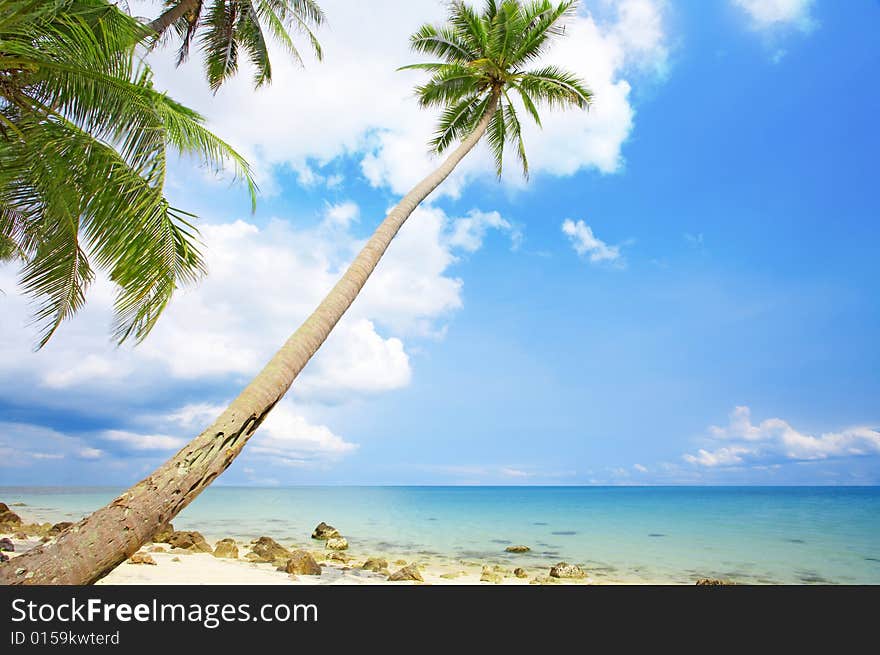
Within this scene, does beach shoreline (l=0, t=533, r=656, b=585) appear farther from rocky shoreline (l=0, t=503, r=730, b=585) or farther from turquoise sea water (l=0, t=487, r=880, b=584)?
turquoise sea water (l=0, t=487, r=880, b=584)

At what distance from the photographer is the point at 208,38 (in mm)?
15953

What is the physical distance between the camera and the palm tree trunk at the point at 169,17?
12844 mm

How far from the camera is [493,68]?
516 inches

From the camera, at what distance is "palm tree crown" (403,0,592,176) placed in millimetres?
12930

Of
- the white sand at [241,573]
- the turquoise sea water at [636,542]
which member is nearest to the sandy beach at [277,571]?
the white sand at [241,573]

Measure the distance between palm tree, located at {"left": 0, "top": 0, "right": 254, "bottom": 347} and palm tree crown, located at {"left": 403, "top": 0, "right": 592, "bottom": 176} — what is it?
29.6 feet

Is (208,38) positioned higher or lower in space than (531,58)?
higher

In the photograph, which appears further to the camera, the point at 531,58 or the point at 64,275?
the point at 531,58

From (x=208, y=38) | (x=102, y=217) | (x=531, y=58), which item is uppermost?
(x=208, y=38)

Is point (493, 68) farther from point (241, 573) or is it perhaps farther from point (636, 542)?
point (636, 542)

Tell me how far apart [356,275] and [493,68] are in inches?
351

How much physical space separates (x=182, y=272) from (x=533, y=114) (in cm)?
1079
